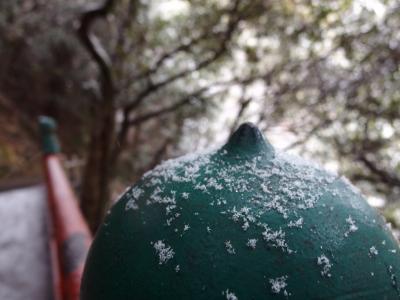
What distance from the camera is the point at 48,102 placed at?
9305 mm

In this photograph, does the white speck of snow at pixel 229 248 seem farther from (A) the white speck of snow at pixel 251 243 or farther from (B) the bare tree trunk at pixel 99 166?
(B) the bare tree trunk at pixel 99 166

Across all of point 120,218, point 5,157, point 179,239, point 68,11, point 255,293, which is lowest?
point 255,293

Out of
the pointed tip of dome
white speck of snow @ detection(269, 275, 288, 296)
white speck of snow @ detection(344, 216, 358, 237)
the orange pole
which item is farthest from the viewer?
the orange pole

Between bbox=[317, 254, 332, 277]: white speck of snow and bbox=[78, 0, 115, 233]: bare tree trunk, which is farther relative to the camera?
bbox=[78, 0, 115, 233]: bare tree trunk

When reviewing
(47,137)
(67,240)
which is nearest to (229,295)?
(67,240)

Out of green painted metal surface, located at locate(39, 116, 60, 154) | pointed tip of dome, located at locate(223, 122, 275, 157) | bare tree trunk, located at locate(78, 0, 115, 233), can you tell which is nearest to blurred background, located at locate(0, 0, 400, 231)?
bare tree trunk, located at locate(78, 0, 115, 233)

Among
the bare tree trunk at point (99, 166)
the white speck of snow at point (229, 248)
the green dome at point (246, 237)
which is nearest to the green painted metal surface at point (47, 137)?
the bare tree trunk at point (99, 166)

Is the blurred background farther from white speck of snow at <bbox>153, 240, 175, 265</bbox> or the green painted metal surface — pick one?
white speck of snow at <bbox>153, 240, 175, 265</bbox>

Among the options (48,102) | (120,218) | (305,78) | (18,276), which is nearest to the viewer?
(120,218)

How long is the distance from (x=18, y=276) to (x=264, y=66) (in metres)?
3.83

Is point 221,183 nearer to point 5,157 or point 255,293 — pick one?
point 255,293

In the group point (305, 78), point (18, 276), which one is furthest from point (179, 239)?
point (305, 78)

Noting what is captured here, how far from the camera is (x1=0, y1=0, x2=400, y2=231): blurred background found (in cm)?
460

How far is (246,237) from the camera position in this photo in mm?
1049
